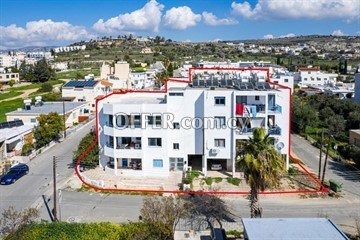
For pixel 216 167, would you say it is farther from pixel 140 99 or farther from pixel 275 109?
pixel 140 99

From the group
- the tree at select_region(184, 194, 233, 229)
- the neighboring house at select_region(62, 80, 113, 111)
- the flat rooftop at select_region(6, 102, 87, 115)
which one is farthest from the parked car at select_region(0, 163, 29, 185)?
the neighboring house at select_region(62, 80, 113, 111)

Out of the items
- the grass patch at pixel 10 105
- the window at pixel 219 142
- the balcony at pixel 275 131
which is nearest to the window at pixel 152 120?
the window at pixel 219 142

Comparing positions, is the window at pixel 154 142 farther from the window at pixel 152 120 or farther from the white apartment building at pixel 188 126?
the window at pixel 152 120

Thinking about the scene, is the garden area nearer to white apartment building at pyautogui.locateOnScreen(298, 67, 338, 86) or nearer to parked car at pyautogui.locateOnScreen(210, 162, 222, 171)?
parked car at pyautogui.locateOnScreen(210, 162, 222, 171)

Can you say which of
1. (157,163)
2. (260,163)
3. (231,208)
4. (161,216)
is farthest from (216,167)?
(161,216)

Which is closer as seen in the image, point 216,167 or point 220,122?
point 220,122

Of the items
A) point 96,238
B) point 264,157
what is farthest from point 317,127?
point 96,238

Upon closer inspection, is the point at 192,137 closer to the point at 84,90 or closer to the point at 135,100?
the point at 135,100
